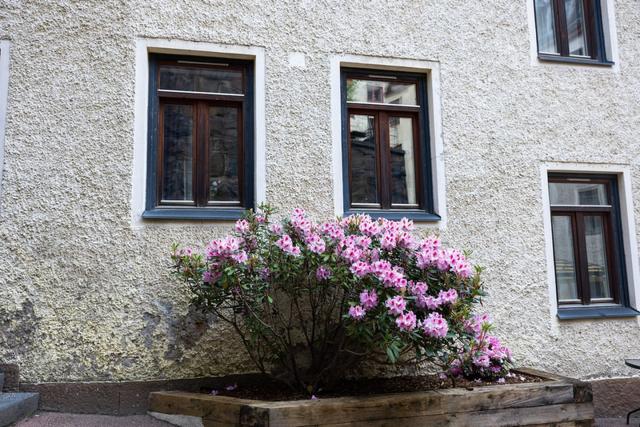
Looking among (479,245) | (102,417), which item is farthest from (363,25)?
(102,417)

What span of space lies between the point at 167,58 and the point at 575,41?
4.70 m

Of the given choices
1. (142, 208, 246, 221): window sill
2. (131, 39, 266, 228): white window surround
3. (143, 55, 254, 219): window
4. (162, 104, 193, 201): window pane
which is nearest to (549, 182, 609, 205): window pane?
(131, 39, 266, 228): white window surround

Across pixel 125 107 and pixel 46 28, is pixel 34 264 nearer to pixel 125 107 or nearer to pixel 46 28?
pixel 125 107

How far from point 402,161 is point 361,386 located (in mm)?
2309

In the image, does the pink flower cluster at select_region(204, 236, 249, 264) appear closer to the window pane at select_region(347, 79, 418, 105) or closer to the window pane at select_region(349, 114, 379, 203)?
the window pane at select_region(349, 114, 379, 203)

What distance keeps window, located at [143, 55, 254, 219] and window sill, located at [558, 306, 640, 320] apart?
3453 millimetres

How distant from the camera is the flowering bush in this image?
3.99 metres

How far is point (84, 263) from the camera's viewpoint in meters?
4.66

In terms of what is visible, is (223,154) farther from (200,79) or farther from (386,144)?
(386,144)

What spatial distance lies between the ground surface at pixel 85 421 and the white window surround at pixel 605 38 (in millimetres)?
5272

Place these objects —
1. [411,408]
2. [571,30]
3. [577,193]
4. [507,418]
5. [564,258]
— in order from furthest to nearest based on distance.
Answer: [571,30]
[577,193]
[564,258]
[507,418]
[411,408]

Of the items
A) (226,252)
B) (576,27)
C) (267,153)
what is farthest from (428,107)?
(226,252)

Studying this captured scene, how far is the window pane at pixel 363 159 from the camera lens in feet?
18.2

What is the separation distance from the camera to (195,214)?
16.3 feet
